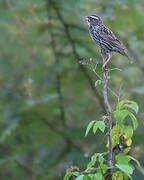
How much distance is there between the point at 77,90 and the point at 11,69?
1375 mm

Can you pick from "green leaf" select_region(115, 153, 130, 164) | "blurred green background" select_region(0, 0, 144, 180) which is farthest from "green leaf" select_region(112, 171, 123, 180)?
"blurred green background" select_region(0, 0, 144, 180)

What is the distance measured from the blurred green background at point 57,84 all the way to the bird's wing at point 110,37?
1076mm

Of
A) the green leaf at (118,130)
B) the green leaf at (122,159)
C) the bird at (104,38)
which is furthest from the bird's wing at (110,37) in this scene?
the green leaf at (122,159)

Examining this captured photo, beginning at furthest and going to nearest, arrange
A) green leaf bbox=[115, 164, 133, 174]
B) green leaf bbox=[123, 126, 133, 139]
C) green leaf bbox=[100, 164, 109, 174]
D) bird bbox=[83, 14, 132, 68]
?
bird bbox=[83, 14, 132, 68], green leaf bbox=[123, 126, 133, 139], green leaf bbox=[100, 164, 109, 174], green leaf bbox=[115, 164, 133, 174]

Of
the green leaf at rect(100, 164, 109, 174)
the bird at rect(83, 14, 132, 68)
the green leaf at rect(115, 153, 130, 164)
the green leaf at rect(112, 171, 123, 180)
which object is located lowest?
the green leaf at rect(112, 171, 123, 180)

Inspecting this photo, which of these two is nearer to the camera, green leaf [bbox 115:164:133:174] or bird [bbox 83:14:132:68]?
green leaf [bbox 115:164:133:174]

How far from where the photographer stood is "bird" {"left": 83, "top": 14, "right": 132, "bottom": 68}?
6.38 metres

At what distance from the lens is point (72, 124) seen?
9094 mm

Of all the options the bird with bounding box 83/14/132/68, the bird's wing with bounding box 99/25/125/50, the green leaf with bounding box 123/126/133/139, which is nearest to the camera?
the green leaf with bounding box 123/126/133/139

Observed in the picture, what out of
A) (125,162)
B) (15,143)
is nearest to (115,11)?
(15,143)

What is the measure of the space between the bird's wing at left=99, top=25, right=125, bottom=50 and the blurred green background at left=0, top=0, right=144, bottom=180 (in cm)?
108

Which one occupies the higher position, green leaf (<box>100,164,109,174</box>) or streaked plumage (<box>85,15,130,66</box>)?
streaked plumage (<box>85,15,130,66</box>)

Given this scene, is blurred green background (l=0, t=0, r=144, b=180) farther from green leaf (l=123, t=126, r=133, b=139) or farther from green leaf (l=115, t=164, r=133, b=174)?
green leaf (l=115, t=164, r=133, b=174)

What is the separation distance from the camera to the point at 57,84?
862cm
